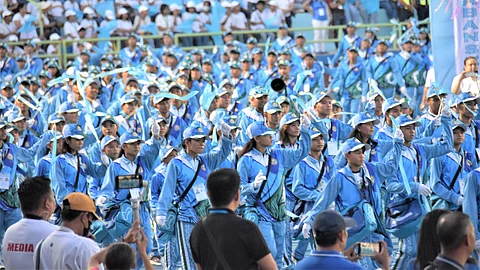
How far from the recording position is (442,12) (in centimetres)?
1694

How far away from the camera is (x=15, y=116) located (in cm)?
1783

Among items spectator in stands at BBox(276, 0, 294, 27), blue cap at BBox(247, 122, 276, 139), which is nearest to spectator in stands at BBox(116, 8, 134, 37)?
spectator in stands at BBox(276, 0, 294, 27)

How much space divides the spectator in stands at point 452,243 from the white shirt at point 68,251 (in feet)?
7.21

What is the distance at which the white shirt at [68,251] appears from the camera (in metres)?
7.34

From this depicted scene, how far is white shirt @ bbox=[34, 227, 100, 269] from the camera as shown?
734 centimetres

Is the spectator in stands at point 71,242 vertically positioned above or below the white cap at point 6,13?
above

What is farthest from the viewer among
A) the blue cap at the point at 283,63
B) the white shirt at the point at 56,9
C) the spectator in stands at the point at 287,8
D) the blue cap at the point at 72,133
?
the white shirt at the point at 56,9

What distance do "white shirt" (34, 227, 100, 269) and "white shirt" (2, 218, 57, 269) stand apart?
329mm

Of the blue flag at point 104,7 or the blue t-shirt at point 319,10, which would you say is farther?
the blue flag at point 104,7

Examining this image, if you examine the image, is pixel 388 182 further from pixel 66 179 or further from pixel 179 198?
pixel 66 179

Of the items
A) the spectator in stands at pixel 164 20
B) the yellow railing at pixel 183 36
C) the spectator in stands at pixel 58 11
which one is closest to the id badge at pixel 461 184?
the yellow railing at pixel 183 36

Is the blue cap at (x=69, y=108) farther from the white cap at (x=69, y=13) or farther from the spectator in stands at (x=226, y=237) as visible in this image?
the white cap at (x=69, y=13)

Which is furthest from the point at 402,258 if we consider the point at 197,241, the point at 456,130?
the point at 197,241

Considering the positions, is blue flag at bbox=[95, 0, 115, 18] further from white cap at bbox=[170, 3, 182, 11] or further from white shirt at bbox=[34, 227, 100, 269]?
white shirt at bbox=[34, 227, 100, 269]
